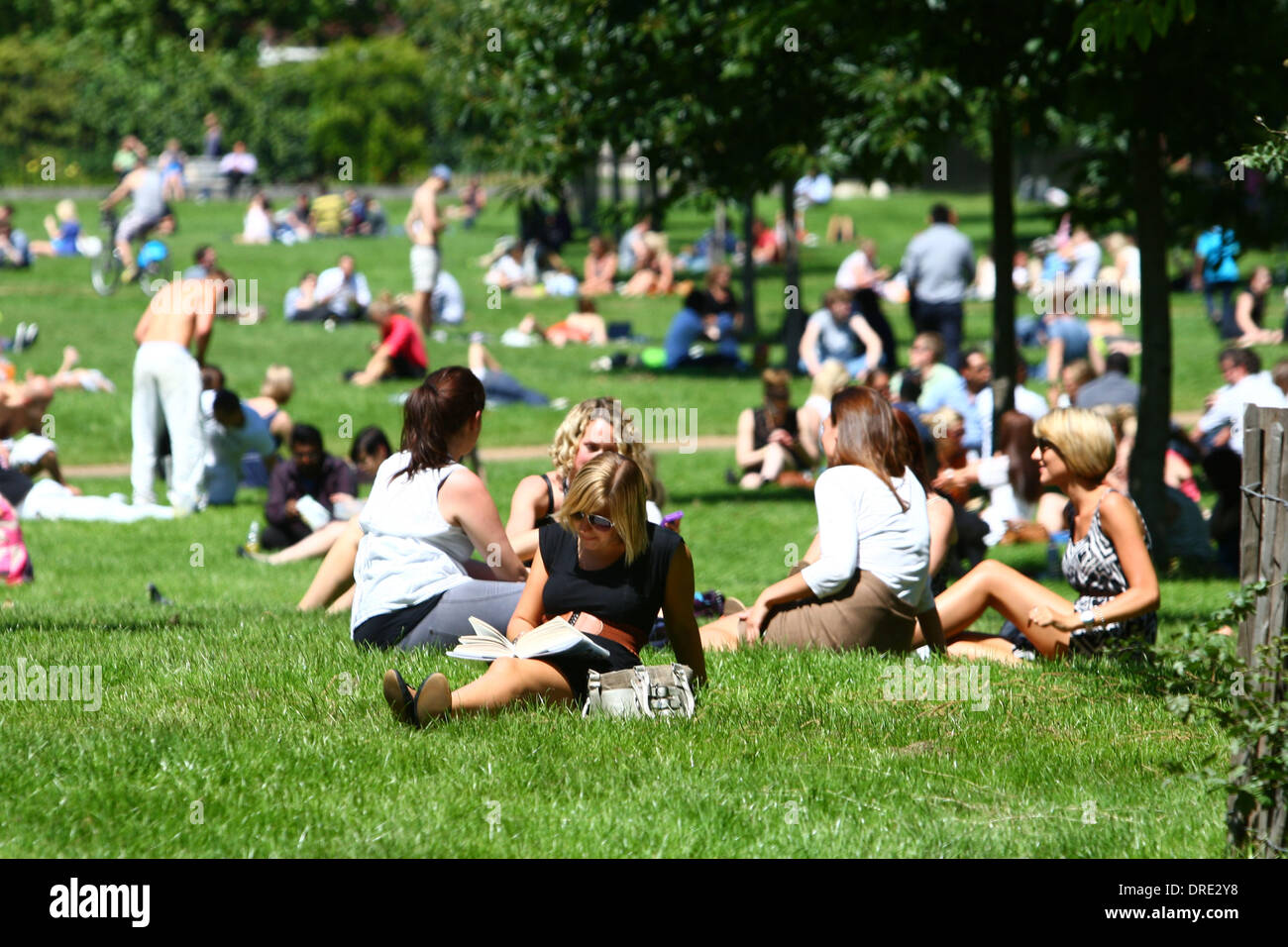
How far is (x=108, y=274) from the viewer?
27297 mm

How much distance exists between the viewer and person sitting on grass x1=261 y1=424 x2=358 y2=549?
12.5m

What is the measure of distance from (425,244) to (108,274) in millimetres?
7934

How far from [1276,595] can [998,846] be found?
3.54ft

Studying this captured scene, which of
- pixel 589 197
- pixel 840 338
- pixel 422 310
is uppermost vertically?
pixel 589 197

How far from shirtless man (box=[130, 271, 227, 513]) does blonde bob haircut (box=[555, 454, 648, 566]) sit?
8.54 meters

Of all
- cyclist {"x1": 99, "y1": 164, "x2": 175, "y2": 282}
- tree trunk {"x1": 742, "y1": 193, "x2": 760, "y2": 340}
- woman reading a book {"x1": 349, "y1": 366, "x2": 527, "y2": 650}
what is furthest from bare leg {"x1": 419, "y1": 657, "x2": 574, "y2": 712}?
cyclist {"x1": 99, "y1": 164, "x2": 175, "y2": 282}

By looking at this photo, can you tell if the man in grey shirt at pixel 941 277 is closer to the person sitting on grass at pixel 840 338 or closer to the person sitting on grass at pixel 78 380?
the person sitting on grass at pixel 840 338

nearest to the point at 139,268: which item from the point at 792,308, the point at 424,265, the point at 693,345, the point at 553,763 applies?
the point at 424,265

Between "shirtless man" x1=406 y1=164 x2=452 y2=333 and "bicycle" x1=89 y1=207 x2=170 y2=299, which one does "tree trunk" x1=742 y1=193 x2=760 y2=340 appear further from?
"bicycle" x1=89 y1=207 x2=170 y2=299

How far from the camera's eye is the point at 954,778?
5.26m

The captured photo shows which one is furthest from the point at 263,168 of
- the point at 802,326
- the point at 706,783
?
the point at 706,783

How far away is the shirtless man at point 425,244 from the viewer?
2191cm

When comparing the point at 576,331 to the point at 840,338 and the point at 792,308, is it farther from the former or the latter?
the point at 840,338

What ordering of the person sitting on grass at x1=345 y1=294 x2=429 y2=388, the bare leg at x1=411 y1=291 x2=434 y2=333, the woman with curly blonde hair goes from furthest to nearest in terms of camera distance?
1. the bare leg at x1=411 y1=291 x2=434 y2=333
2. the person sitting on grass at x1=345 y1=294 x2=429 y2=388
3. the woman with curly blonde hair
